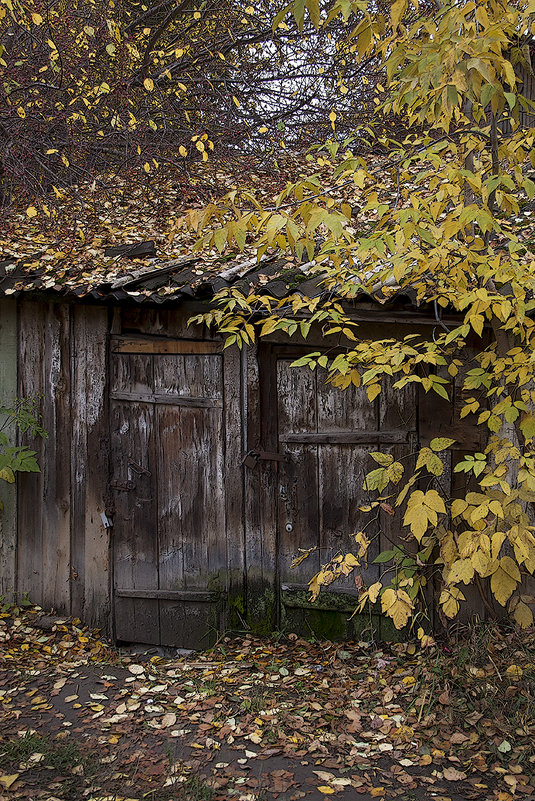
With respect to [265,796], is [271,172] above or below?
above

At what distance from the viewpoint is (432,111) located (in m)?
3.19

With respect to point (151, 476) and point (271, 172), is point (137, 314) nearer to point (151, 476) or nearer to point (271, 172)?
point (151, 476)

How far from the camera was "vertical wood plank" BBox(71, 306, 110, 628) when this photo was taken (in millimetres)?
5164

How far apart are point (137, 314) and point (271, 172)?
328 cm

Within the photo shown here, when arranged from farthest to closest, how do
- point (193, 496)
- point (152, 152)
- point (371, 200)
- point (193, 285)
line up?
1. point (152, 152)
2. point (193, 496)
3. point (193, 285)
4. point (371, 200)

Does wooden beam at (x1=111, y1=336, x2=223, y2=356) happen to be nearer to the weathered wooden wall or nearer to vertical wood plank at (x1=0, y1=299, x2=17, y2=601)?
the weathered wooden wall

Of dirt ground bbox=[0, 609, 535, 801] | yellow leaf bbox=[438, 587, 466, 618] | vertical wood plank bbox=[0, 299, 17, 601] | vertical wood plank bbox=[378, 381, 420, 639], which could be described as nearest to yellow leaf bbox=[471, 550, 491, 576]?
yellow leaf bbox=[438, 587, 466, 618]

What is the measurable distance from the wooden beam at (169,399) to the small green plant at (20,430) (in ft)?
2.36

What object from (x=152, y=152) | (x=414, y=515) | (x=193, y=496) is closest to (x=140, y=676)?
(x=193, y=496)

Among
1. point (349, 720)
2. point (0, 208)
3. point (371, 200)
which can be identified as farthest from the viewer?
point (0, 208)

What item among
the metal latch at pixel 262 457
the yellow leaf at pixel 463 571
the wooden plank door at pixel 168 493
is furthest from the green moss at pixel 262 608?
the yellow leaf at pixel 463 571

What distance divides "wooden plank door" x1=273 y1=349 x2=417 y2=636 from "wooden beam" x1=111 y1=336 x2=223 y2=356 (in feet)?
1.83

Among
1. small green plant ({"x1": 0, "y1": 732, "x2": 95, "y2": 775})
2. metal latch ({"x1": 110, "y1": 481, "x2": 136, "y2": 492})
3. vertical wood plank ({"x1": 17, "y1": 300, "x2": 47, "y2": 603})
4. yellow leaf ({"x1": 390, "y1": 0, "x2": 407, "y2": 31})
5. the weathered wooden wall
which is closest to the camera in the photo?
yellow leaf ({"x1": 390, "y1": 0, "x2": 407, "y2": 31})

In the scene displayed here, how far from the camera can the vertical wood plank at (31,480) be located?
17.4 ft
